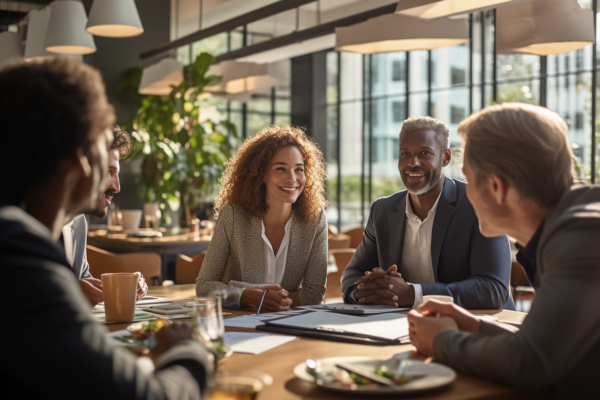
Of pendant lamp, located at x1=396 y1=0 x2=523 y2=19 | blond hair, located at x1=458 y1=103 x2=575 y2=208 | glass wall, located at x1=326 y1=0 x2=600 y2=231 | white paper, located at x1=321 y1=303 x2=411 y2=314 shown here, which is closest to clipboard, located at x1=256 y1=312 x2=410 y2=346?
white paper, located at x1=321 y1=303 x2=411 y2=314

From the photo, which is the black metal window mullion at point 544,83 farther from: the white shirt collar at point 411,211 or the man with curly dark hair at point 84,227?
the man with curly dark hair at point 84,227

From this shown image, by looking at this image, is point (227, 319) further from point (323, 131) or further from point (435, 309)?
point (323, 131)

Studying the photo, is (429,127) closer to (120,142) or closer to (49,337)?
(120,142)

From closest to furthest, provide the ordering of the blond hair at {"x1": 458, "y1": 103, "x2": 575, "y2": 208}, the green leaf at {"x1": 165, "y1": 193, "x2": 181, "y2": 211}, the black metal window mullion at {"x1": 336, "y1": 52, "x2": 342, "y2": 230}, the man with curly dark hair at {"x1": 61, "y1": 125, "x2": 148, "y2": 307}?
the blond hair at {"x1": 458, "y1": 103, "x2": 575, "y2": 208} → the man with curly dark hair at {"x1": 61, "y1": 125, "x2": 148, "y2": 307} → the green leaf at {"x1": 165, "y1": 193, "x2": 181, "y2": 211} → the black metal window mullion at {"x1": 336, "y1": 52, "x2": 342, "y2": 230}

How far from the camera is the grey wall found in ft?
28.9

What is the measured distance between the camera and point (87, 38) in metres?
4.82

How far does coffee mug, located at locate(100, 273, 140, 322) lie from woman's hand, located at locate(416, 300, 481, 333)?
0.86 meters

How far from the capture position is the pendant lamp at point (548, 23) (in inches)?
138

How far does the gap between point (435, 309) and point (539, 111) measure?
0.56 m

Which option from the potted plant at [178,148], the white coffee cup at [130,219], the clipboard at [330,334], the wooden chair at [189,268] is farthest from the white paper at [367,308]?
the potted plant at [178,148]

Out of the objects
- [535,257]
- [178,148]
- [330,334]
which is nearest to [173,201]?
[178,148]

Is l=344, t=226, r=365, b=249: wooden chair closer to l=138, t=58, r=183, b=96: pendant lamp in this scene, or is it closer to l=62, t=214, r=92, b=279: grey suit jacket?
l=138, t=58, r=183, b=96: pendant lamp

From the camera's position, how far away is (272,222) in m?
2.87

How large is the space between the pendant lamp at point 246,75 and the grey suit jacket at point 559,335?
5668mm
